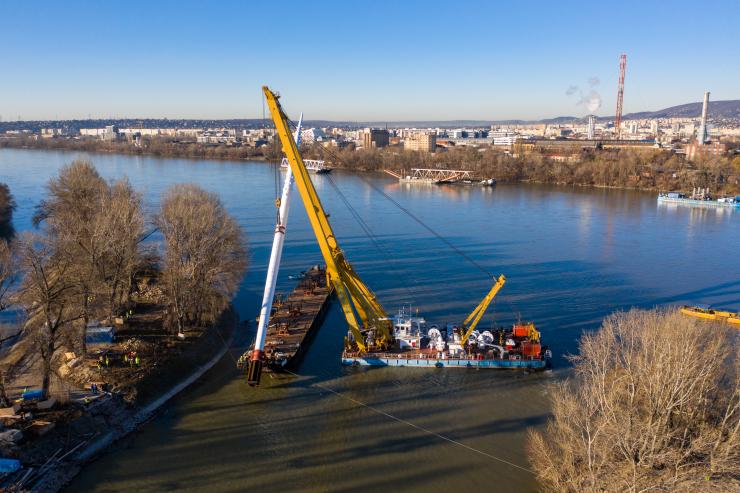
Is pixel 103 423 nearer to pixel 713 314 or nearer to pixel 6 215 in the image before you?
pixel 713 314

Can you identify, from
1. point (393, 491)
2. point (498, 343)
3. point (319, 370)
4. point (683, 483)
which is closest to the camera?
point (683, 483)

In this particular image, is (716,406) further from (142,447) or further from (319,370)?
(142,447)

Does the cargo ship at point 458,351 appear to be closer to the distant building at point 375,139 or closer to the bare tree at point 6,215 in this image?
the bare tree at point 6,215

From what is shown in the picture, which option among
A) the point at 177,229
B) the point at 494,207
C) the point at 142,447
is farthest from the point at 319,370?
the point at 494,207

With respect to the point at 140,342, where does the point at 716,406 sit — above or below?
above

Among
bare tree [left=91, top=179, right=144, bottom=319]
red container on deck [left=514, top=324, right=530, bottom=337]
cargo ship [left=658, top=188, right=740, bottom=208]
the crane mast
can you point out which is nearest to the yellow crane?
the crane mast

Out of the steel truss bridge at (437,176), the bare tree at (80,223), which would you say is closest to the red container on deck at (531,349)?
the bare tree at (80,223)

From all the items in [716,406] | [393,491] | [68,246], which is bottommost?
[393,491]

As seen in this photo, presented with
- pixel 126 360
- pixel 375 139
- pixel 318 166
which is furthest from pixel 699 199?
pixel 375 139
